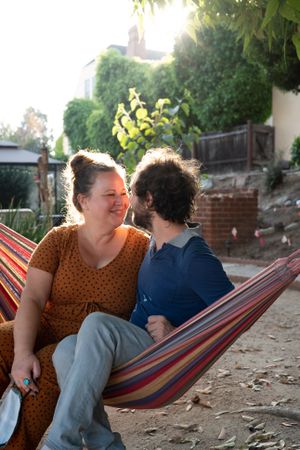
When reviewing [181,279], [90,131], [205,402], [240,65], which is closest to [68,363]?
[181,279]

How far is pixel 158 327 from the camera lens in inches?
72.2

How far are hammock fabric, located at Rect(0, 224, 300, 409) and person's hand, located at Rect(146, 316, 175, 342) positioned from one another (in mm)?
100

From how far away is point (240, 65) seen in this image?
13664 millimetres

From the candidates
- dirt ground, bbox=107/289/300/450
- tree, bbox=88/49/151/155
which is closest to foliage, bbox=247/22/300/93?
dirt ground, bbox=107/289/300/450

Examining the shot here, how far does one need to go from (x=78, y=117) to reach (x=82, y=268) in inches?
908

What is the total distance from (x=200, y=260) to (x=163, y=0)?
0.93 m

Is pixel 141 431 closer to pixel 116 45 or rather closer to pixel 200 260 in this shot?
pixel 200 260

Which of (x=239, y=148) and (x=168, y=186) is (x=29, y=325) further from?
(x=239, y=148)

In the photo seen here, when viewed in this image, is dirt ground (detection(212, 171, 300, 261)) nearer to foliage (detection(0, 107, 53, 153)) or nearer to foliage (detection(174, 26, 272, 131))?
foliage (detection(174, 26, 272, 131))

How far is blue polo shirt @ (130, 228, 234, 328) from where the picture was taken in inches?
70.6

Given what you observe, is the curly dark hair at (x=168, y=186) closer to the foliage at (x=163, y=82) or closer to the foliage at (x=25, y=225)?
the foliage at (x=25, y=225)

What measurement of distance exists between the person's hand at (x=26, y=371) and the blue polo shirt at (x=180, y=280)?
328 mm

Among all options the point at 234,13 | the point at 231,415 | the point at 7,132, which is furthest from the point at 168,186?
the point at 7,132

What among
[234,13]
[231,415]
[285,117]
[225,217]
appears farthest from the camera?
[285,117]
